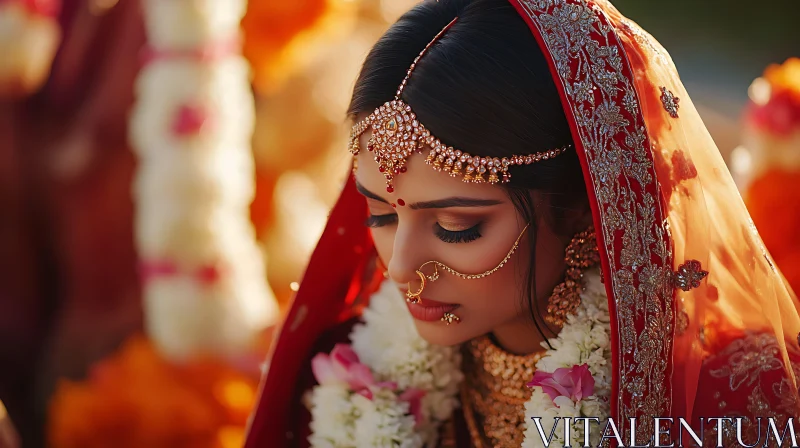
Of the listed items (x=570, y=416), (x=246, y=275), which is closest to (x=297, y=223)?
(x=246, y=275)

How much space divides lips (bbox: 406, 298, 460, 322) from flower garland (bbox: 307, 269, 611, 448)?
0.60ft

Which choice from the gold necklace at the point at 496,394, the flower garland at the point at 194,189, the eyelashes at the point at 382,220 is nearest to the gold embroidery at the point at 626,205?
the gold necklace at the point at 496,394

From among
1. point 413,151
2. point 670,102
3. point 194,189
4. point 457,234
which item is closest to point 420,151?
point 413,151

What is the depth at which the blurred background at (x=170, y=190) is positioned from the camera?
8.30 ft

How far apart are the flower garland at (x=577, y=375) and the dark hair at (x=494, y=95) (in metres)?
0.12

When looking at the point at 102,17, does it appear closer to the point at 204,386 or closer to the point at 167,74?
the point at 167,74

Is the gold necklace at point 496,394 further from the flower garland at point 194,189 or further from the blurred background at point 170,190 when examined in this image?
the flower garland at point 194,189

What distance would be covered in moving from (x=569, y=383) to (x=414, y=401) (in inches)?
14.4

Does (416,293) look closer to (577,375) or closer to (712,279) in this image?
(577,375)

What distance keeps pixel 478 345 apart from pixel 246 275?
124cm

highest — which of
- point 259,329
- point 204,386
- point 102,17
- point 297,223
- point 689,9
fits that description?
point 689,9

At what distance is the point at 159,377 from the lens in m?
2.57

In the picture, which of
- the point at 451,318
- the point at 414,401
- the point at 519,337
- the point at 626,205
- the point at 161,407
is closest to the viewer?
the point at 626,205

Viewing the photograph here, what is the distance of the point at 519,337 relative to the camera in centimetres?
147
